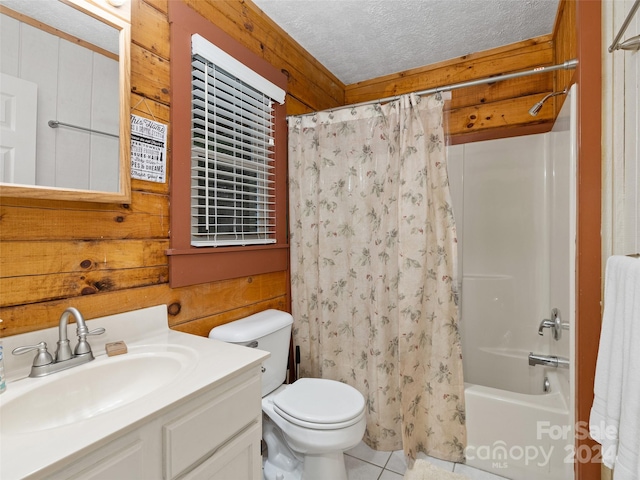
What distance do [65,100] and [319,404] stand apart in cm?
152

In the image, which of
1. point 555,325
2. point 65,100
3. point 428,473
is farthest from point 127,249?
point 555,325

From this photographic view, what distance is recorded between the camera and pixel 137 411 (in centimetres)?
74

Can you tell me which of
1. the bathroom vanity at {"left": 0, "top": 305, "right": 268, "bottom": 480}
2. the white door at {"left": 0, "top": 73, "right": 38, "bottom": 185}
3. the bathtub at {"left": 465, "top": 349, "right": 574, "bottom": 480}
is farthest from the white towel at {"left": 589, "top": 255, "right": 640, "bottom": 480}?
the white door at {"left": 0, "top": 73, "right": 38, "bottom": 185}

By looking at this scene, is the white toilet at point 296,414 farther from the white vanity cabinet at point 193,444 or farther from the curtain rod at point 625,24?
the curtain rod at point 625,24

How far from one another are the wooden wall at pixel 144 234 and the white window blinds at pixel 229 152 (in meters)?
0.16

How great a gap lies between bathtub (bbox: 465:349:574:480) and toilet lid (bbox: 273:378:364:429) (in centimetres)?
70

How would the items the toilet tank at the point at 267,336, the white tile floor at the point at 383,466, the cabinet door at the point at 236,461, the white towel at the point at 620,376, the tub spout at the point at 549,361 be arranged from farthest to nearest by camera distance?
1. the white tile floor at the point at 383,466
2. the tub spout at the point at 549,361
3. the toilet tank at the point at 267,336
4. the cabinet door at the point at 236,461
5. the white towel at the point at 620,376

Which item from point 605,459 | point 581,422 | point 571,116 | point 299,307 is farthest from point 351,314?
point 571,116

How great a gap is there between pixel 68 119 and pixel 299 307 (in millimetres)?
1456

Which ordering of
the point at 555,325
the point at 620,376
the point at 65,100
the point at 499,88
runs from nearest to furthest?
1. the point at 620,376
2. the point at 65,100
3. the point at 555,325
4. the point at 499,88

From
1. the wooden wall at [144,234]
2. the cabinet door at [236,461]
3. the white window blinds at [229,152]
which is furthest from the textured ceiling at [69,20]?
the cabinet door at [236,461]

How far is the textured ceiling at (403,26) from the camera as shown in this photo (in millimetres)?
1816

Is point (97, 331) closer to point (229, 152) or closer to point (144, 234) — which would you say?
point (144, 234)

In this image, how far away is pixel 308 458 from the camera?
1488mm
